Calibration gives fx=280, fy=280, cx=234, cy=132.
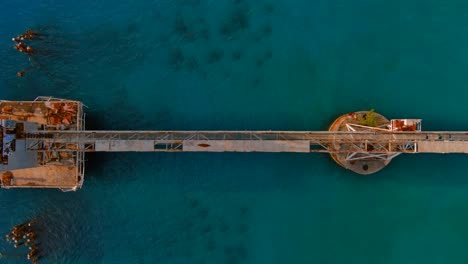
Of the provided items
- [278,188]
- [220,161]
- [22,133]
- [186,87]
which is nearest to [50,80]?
[22,133]

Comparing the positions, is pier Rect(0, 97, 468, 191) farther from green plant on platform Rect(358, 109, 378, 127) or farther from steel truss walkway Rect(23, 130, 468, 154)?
green plant on platform Rect(358, 109, 378, 127)

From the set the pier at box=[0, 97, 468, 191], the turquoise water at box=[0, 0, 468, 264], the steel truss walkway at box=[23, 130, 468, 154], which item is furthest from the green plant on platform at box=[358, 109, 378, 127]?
the steel truss walkway at box=[23, 130, 468, 154]

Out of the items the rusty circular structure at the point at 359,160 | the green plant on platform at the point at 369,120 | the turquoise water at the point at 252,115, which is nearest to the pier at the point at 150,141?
the rusty circular structure at the point at 359,160

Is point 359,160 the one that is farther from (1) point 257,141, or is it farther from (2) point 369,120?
(1) point 257,141

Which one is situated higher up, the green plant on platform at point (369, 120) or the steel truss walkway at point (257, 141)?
the green plant on platform at point (369, 120)

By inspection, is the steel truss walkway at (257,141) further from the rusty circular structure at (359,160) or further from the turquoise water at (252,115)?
the turquoise water at (252,115)
